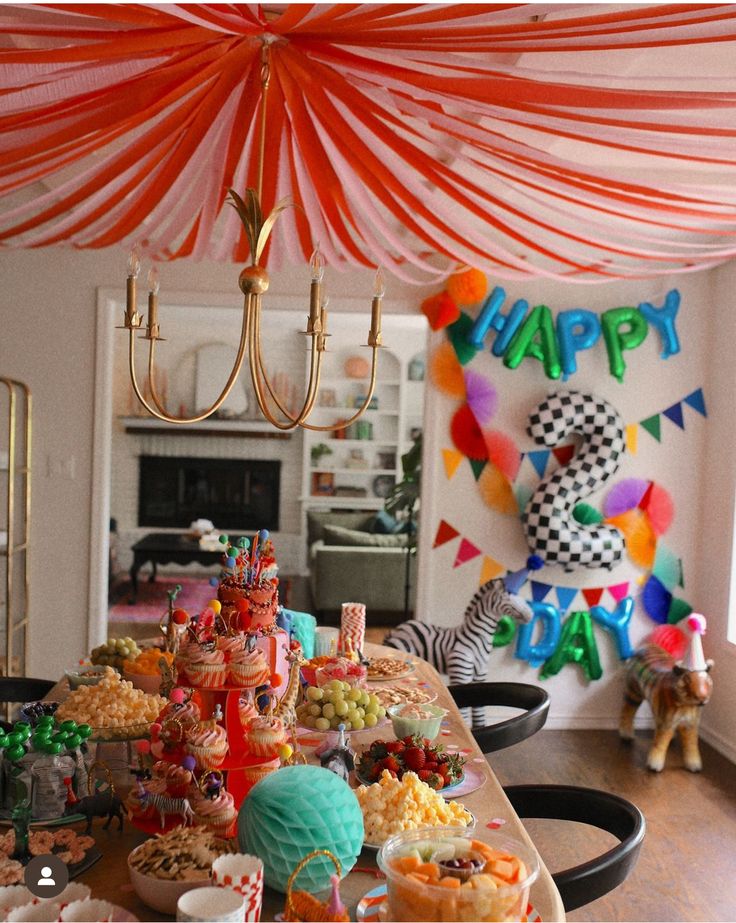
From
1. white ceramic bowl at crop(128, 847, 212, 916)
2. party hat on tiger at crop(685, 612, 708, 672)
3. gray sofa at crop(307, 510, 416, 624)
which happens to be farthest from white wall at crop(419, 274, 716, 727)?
white ceramic bowl at crop(128, 847, 212, 916)

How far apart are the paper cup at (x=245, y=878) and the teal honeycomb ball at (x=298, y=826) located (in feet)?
0.31

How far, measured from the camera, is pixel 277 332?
10445 millimetres

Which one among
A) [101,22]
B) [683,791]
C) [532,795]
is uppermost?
[101,22]

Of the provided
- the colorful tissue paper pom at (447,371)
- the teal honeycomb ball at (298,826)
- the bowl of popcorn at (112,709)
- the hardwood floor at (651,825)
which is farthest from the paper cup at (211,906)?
the colorful tissue paper pom at (447,371)

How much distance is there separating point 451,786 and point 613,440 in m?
3.31

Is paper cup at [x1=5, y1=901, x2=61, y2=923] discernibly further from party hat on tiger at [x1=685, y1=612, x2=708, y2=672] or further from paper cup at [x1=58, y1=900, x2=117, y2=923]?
party hat on tiger at [x1=685, y1=612, x2=708, y2=672]

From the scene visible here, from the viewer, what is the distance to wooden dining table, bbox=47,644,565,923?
1.42 m

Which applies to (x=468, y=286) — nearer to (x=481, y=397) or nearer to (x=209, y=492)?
(x=481, y=397)

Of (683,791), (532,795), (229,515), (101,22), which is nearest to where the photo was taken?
(101,22)

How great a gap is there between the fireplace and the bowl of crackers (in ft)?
29.1

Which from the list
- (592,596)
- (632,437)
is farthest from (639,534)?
(632,437)

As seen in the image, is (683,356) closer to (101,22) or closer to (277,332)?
A: (101,22)

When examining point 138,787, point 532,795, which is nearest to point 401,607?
point 532,795

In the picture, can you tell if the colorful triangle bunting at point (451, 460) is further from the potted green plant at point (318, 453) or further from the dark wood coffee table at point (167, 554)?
the potted green plant at point (318, 453)
